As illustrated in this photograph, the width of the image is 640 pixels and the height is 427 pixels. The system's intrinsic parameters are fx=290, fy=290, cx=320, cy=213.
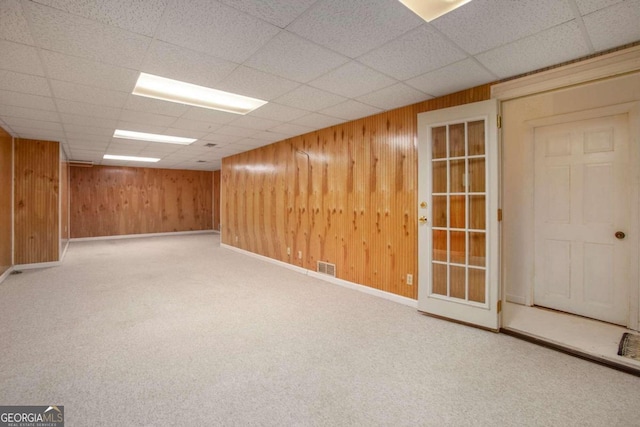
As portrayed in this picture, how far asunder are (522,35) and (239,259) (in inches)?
229

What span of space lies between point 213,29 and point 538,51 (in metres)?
2.45

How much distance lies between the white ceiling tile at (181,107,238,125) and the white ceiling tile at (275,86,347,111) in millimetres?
991

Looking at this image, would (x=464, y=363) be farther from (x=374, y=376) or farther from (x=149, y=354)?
(x=149, y=354)

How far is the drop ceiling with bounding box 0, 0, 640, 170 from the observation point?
177 centimetres

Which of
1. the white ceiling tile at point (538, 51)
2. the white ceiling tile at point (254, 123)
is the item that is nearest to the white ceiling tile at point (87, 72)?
the white ceiling tile at point (254, 123)

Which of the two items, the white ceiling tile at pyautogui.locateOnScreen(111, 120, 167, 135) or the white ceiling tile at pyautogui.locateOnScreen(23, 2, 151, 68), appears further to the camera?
the white ceiling tile at pyautogui.locateOnScreen(111, 120, 167, 135)

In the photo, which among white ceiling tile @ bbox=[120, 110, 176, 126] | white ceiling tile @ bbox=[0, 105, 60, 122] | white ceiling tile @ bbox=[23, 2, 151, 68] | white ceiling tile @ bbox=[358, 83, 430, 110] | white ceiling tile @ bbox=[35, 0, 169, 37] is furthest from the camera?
white ceiling tile @ bbox=[120, 110, 176, 126]

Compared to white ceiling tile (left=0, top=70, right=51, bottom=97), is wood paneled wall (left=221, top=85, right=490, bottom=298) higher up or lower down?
lower down

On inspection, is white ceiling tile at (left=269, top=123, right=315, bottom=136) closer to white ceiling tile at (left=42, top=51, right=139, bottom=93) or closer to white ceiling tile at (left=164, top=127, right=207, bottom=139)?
white ceiling tile at (left=164, top=127, right=207, bottom=139)

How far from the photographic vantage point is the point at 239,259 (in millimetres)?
6348

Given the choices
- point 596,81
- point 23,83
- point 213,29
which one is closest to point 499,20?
point 596,81

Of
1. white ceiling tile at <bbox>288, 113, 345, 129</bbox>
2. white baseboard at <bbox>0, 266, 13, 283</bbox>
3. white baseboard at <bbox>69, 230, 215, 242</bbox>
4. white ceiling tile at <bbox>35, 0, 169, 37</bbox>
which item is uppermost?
white ceiling tile at <bbox>288, 113, 345, 129</bbox>

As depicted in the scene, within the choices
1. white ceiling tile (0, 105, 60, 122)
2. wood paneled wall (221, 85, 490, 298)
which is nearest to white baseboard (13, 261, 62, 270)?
white ceiling tile (0, 105, 60, 122)

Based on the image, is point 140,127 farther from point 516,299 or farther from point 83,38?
point 516,299
